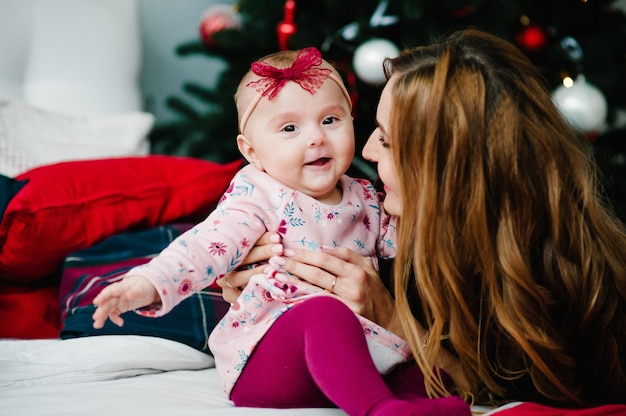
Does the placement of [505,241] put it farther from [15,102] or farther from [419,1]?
[15,102]

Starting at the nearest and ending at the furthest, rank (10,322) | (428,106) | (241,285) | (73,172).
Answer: (428,106), (241,285), (10,322), (73,172)

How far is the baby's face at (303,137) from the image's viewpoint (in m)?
1.09

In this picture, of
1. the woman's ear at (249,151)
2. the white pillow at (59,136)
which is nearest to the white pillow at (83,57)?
the white pillow at (59,136)

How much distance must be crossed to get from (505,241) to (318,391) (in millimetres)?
358

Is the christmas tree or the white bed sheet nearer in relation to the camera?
the white bed sheet

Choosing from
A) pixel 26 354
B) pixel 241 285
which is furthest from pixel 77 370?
pixel 241 285

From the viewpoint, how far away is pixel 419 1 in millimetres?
1975

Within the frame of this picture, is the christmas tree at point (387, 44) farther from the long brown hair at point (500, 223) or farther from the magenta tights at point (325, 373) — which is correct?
the magenta tights at point (325, 373)

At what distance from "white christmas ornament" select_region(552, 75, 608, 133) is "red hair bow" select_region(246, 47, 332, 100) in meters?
1.28

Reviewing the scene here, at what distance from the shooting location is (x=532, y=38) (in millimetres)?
2295

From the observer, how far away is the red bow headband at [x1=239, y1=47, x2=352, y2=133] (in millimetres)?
1087

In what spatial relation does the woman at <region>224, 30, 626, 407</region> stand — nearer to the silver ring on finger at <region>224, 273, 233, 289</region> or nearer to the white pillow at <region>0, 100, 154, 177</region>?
the silver ring on finger at <region>224, 273, 233, 289</region>

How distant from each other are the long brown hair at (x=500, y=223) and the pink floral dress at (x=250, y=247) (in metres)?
0.12

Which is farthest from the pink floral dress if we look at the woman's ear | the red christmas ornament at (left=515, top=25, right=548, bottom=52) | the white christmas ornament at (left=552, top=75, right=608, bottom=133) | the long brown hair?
the red christmas ornament at (left=515, top=25, right=548, bottom=52)
